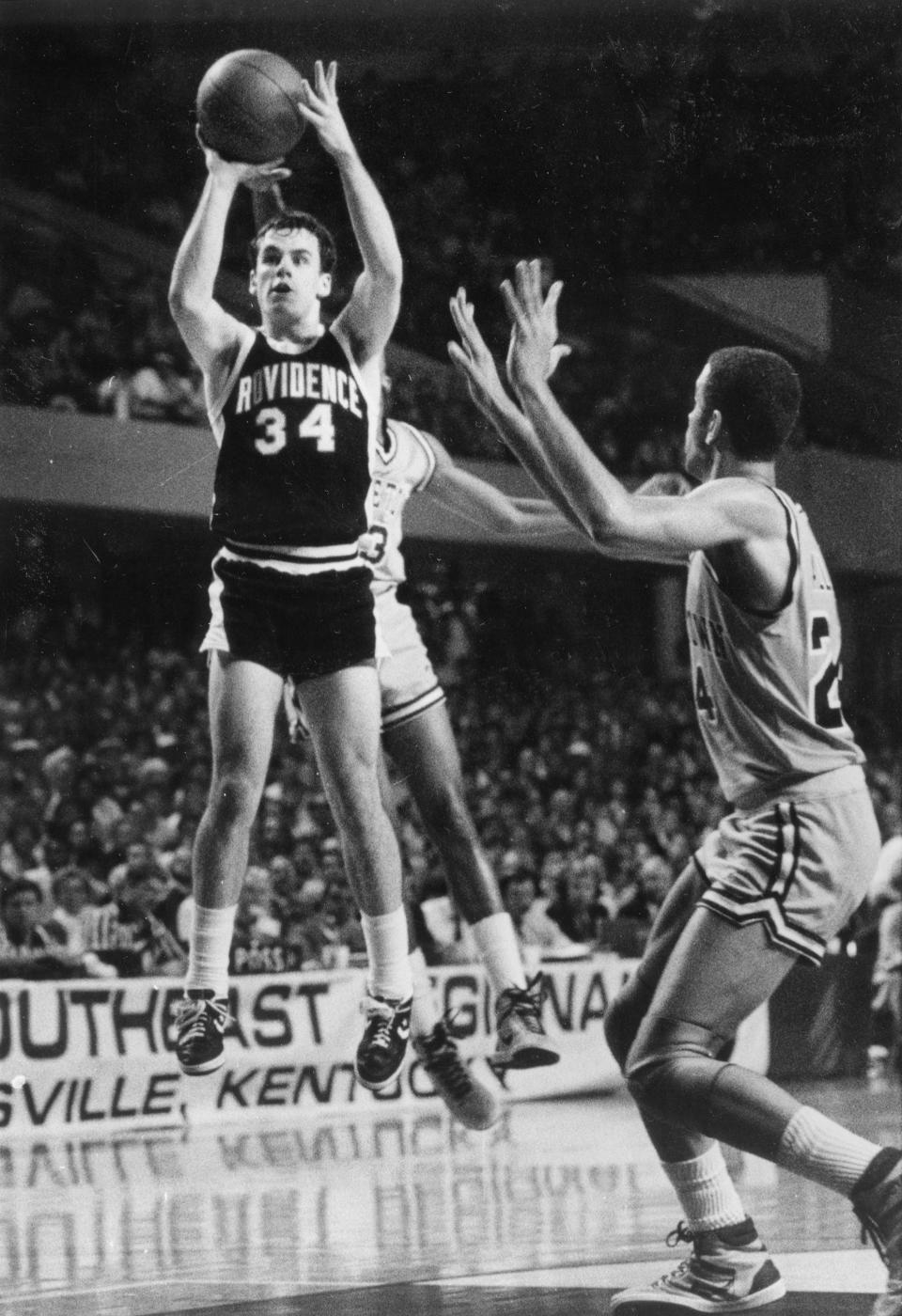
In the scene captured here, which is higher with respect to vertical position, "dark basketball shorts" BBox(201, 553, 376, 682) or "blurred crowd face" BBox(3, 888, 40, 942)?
"dark basketball shorts" BBox(201, 553, 376, 682)

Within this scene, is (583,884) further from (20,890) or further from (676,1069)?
(676,1069)

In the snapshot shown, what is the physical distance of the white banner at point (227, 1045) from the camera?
1045 centimetres

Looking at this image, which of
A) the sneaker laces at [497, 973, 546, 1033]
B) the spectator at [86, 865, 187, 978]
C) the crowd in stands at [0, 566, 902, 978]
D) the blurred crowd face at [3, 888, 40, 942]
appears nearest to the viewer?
the sneaker laces at [497, 973, 546, 1033]

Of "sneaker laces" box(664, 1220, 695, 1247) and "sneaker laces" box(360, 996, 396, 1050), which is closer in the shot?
"sneaker laces" box(664, 1220, 695, 1247)

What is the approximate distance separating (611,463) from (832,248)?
7.87 ft

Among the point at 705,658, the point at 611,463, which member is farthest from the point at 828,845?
the point at 611,463

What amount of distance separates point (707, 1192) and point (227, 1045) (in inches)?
219

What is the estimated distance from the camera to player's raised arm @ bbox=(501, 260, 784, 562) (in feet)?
15.8

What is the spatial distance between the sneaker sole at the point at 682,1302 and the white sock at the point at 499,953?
1.08 m

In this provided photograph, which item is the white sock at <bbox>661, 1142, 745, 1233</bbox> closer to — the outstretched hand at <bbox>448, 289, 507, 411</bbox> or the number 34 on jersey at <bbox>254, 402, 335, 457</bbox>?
the outstretched hand at <bbox>448, 289, 507, 411</bbox>

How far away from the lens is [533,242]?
6.57 m

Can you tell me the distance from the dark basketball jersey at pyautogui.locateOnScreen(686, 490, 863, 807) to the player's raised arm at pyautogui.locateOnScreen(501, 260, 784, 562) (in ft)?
0.51

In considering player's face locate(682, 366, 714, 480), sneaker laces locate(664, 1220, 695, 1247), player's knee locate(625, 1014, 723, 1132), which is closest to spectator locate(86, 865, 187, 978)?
sneaker laces locate(664, 1220, 695, 1247)

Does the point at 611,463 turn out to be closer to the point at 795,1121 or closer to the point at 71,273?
the point at 71,273
